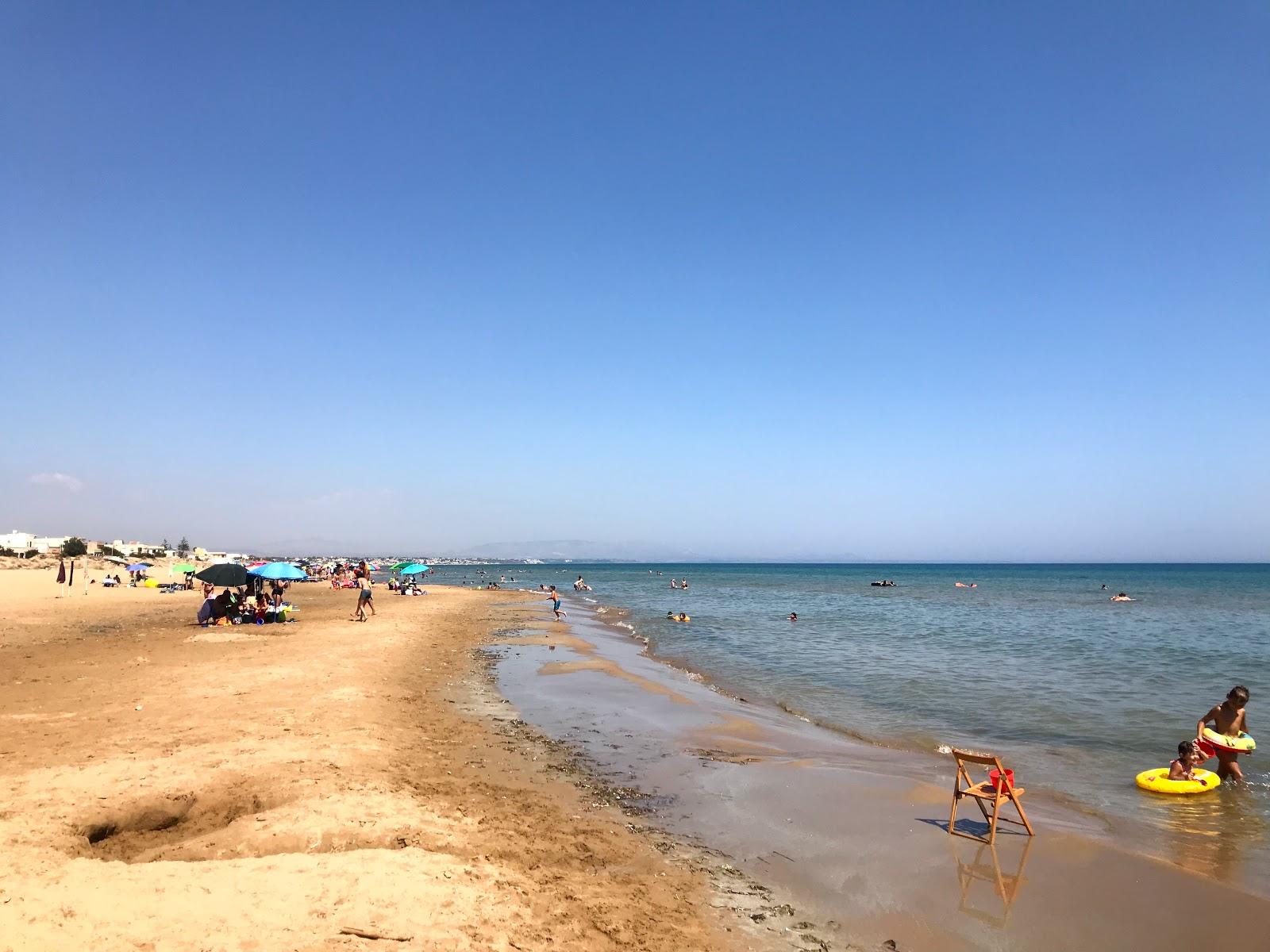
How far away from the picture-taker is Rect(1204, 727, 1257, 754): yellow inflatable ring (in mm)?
10305

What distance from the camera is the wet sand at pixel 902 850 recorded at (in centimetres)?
597

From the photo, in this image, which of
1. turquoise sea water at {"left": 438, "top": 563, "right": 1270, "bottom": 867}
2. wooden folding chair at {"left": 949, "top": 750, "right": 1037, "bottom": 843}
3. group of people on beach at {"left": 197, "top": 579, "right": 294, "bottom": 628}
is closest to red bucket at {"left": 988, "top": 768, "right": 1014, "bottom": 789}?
wooden folding chair at {"left": 949, "top": 750, "right": 1037, "bottom": 843}

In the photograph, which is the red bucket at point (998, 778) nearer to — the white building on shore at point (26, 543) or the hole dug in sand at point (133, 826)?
the hole dug in sand at point (133, 826)

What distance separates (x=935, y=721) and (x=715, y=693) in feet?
16.5

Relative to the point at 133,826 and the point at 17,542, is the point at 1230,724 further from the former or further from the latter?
the point at 17,542

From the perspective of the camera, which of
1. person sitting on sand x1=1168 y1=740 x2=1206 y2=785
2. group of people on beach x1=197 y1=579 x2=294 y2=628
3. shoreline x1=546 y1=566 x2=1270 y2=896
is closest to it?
shoreline x1=546 y1=566 x2=1270 y2=896

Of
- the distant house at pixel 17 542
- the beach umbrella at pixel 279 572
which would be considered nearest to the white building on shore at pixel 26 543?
the distant house at pixel 17 542

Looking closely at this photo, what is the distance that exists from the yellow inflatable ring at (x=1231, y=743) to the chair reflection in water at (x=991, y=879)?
17.4ft

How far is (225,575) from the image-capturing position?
23.6m

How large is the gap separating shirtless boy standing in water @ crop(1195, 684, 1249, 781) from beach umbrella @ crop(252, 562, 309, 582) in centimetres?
2674

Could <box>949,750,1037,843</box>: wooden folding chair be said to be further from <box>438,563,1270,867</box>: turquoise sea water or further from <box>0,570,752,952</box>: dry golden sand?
<box>0,570,752,952</box>: dry golden sand

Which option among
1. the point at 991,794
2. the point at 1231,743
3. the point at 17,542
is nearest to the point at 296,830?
the point at 991,794

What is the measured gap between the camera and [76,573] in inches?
2048

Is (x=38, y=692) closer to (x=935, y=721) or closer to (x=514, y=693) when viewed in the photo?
(x=514, y=693)
